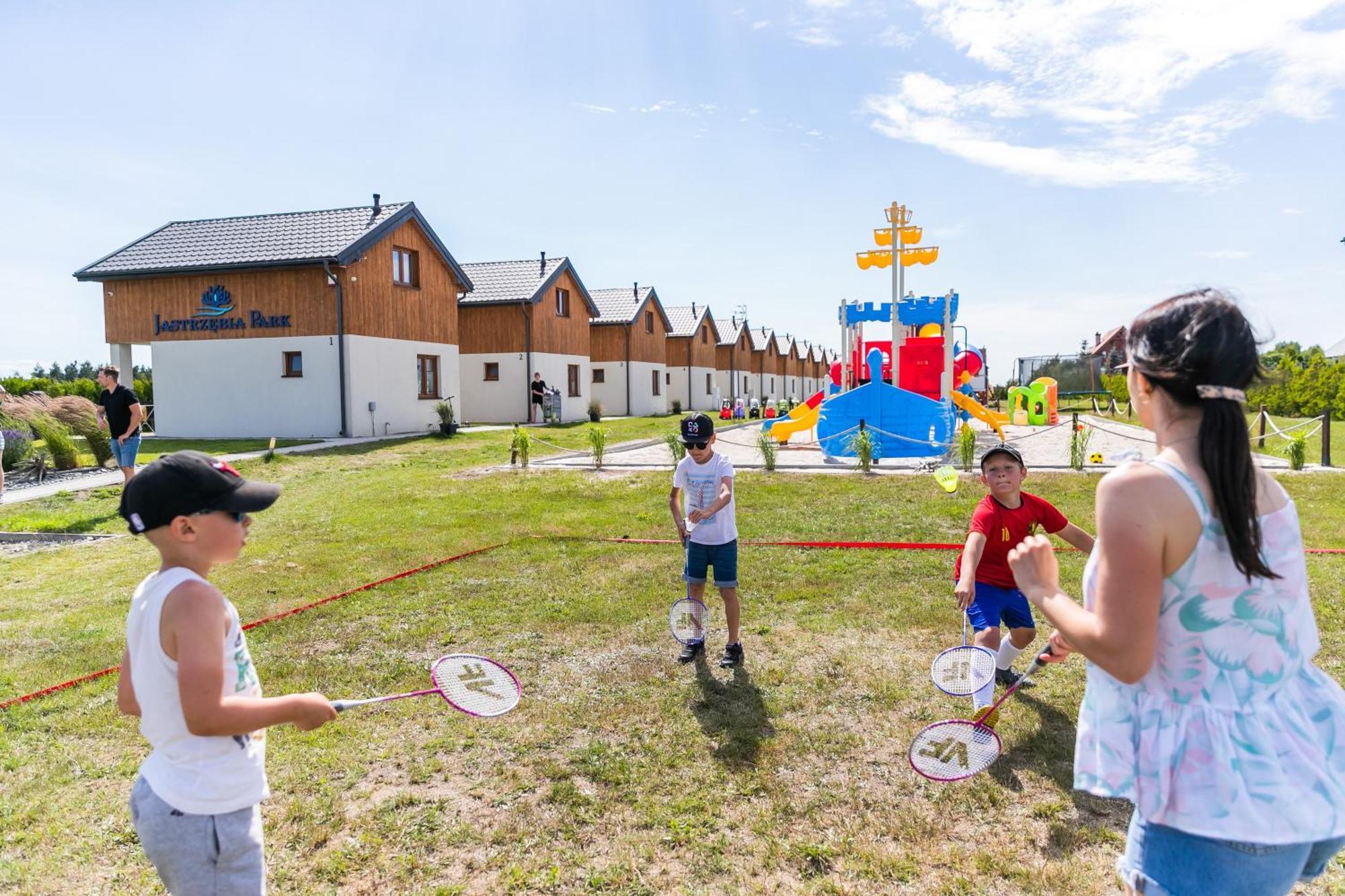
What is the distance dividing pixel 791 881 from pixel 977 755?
96cm

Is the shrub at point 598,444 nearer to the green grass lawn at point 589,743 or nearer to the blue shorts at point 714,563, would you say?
the green grass lawn at point 589,743

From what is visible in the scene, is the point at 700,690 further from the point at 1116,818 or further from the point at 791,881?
the point at 1116,818

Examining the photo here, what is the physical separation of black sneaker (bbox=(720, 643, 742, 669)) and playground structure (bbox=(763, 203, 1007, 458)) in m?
11.0

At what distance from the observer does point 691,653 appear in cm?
597

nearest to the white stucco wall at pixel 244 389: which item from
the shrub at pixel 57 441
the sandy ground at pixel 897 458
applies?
the shrub at pixel 57 441

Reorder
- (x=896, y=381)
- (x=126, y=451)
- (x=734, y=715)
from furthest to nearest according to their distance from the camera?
(x=896, y=381) → (x=126, y=451) → (x=734, y=715)

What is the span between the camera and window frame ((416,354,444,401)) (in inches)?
1118

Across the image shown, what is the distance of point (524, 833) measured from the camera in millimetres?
3814

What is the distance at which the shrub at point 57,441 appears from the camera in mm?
16859

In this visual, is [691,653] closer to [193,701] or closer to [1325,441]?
[193,701]

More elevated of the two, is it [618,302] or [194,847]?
[618,302]

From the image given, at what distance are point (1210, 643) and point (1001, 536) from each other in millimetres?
3121

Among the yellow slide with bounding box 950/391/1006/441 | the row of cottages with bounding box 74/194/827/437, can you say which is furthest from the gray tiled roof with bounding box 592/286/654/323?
the yellow slide with bounding box 950/391/1006/441

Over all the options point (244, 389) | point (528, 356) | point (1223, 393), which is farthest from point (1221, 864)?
point (528, 356)
